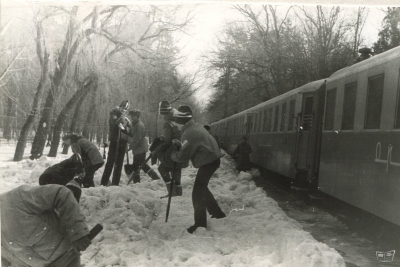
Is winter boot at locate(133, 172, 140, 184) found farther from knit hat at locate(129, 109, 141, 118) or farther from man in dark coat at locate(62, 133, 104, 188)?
knit hat at locate(129, 109, 141, 118)

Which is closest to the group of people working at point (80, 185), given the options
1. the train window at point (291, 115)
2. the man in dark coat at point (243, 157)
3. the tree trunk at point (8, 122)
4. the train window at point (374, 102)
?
the tree trunk at point (8, 122)

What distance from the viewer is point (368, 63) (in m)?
6.08

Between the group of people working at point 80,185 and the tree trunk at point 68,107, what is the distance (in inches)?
7.5

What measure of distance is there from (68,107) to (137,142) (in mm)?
978

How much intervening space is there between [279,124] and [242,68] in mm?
5033

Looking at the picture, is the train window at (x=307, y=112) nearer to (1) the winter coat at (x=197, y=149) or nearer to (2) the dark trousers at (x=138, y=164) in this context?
(2) the dark trousers at (x=138, y=164)

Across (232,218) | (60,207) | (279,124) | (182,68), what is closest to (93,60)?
(182,68)

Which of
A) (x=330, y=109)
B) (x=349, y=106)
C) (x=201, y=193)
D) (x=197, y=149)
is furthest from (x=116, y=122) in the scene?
(x=330, y=109)

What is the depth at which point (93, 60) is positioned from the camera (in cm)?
618

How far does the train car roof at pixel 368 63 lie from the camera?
5.32 metres

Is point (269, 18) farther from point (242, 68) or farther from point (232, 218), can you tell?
point (232, 218)

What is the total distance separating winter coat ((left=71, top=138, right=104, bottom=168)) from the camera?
5677 mm

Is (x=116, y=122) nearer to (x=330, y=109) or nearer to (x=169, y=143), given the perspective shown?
(x=169, y=143)

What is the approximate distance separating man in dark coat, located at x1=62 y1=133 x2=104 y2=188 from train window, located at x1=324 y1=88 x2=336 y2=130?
3775 millimetres
